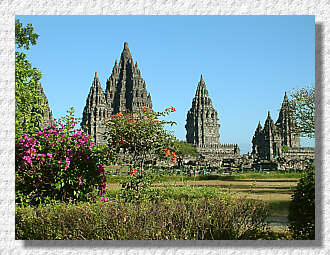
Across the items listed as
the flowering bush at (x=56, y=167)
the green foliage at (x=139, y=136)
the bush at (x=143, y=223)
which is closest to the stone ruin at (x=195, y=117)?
the green foliage at (x=139, y=136)

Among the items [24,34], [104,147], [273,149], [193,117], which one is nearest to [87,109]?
[193,117]

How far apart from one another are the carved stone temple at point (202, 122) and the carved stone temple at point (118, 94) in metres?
15.7

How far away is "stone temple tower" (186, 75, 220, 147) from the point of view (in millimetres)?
99312

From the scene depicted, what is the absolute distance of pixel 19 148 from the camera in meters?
7.71

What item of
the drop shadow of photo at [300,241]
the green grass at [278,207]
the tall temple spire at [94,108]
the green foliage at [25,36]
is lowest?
the green grass at [278,207]

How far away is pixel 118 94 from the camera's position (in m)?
92.7

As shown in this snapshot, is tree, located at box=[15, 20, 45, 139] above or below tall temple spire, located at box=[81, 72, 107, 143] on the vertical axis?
below

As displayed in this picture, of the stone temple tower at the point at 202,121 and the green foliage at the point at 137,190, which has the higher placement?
the stone temple tower at the point at 202,121

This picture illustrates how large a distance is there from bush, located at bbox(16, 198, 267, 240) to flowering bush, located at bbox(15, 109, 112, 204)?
4.19 feet

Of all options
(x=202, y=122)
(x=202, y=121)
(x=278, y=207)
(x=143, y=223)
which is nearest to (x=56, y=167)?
(x=143, y=223)

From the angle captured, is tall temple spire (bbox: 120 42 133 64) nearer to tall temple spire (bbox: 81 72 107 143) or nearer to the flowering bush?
tall temple spire (bbox: 81 72 107 143)

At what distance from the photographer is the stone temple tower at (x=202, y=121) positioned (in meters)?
99.3

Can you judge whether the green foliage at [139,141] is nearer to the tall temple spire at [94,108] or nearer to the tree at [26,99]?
the tree at [26,99]

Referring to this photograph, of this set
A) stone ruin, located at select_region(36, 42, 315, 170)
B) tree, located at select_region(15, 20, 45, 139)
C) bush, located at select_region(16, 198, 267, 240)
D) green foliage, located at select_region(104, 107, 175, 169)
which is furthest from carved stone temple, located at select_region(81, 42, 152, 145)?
bush, located at select_region(16, 198, 267, 240)
